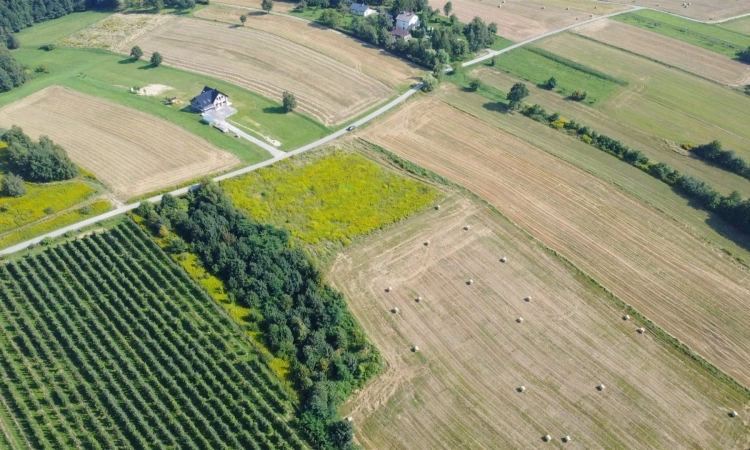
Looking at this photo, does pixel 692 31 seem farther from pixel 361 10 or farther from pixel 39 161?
pixel 39 161

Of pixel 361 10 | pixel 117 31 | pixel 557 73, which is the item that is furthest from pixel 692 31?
pixel 117 31

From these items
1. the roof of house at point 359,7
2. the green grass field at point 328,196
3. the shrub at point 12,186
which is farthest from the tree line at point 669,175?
the shrub at point 12,186

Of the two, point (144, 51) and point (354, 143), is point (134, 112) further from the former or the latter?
point (354, 143)

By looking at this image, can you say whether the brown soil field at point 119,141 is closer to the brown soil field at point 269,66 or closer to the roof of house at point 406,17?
the brown soil field at point 269,66

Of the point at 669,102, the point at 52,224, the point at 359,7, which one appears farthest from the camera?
the point at 359,7

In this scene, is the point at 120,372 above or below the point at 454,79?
below

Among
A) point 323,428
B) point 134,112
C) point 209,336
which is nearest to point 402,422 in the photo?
point 323,428

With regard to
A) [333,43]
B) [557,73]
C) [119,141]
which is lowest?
[119,141]

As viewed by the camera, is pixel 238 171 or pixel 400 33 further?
pixel 400 33
